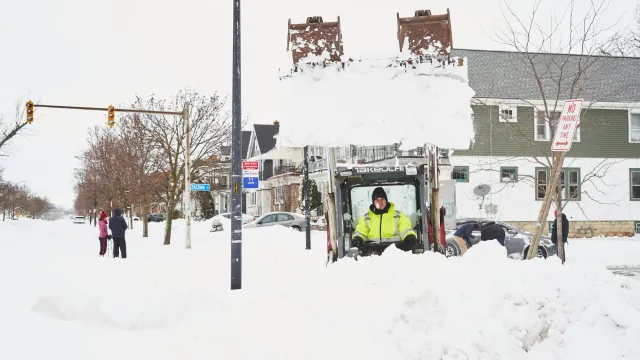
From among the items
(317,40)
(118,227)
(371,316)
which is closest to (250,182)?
(317,40)

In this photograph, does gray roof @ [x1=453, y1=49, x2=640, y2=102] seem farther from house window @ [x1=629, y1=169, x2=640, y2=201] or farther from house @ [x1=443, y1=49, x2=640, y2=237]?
house window @ [x1=629, y1=169, x2=640, y2=201]

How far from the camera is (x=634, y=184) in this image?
30.9 metres

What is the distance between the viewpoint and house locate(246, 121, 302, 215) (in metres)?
47.8

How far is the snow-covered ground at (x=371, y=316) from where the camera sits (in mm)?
6328

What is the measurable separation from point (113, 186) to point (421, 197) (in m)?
33.7

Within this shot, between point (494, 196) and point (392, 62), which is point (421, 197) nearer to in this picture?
point (392, 62)

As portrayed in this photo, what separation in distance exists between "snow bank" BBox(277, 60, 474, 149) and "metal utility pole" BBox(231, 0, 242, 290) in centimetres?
334

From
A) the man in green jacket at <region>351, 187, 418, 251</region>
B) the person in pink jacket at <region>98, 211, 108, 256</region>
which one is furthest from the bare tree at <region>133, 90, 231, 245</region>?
→ the man in green jacket at <region>351, 187, 418, 251</region>

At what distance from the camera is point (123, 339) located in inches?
Result: 293

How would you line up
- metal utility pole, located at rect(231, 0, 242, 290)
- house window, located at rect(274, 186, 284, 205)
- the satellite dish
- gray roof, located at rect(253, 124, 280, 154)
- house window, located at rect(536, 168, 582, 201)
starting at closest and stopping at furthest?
metal utility pole, located at rect(231, 0, 242, 290)
the satellite dish
house window, located at rect(536, 168, 582, 201)
house window, located at rect(274, 186, 284, 205)
gray roof, located at rect(253, 124, 280, 154)

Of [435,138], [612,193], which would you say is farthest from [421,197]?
[612,193]

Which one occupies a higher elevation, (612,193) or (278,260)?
(612,193)

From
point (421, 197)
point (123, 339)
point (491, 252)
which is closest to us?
point (123, 339)

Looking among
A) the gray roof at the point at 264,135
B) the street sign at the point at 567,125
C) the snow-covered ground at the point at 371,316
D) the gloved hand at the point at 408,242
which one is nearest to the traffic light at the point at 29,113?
the snow-covered ground at the point at 371,316
